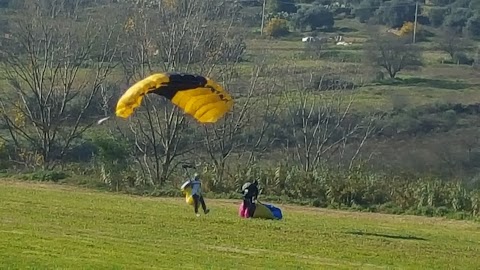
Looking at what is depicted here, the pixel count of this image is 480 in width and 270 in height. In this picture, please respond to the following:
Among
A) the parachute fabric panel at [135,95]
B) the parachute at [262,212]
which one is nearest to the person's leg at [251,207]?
the parachute at [262,212]

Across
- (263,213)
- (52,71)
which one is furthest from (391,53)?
(263,213)

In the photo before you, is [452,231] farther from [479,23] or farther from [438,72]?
[479,23]

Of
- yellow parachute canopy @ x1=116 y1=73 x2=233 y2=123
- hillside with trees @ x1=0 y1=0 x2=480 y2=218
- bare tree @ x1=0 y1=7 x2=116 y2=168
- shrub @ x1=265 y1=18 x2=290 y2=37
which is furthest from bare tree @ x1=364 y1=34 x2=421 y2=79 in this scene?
yellow parachute canopy @ x1=116 y1=73 x2=233 y2=123

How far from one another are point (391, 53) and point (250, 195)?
3376 cm

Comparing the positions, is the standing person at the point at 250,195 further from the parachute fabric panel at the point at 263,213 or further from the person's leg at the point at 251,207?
the parachute fabric panel at the point at 263,213

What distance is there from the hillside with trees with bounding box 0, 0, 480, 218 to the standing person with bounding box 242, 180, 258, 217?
5497 mm

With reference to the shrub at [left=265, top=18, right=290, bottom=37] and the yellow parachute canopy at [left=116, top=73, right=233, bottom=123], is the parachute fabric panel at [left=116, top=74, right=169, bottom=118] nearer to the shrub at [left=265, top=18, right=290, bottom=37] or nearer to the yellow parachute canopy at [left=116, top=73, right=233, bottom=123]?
the yellow parachute canopy at [left=116, top=73, right=233, bottom=123]

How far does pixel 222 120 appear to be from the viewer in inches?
1346

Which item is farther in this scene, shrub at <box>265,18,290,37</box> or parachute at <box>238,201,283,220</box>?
shrub at <box>265,18,290,37</box>

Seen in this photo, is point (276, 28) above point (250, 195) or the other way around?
the other way around

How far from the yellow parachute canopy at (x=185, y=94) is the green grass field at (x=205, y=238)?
2.03m

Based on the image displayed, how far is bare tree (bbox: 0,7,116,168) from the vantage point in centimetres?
3394

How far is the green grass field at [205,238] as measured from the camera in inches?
501

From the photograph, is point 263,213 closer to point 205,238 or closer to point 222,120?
point 205,238
